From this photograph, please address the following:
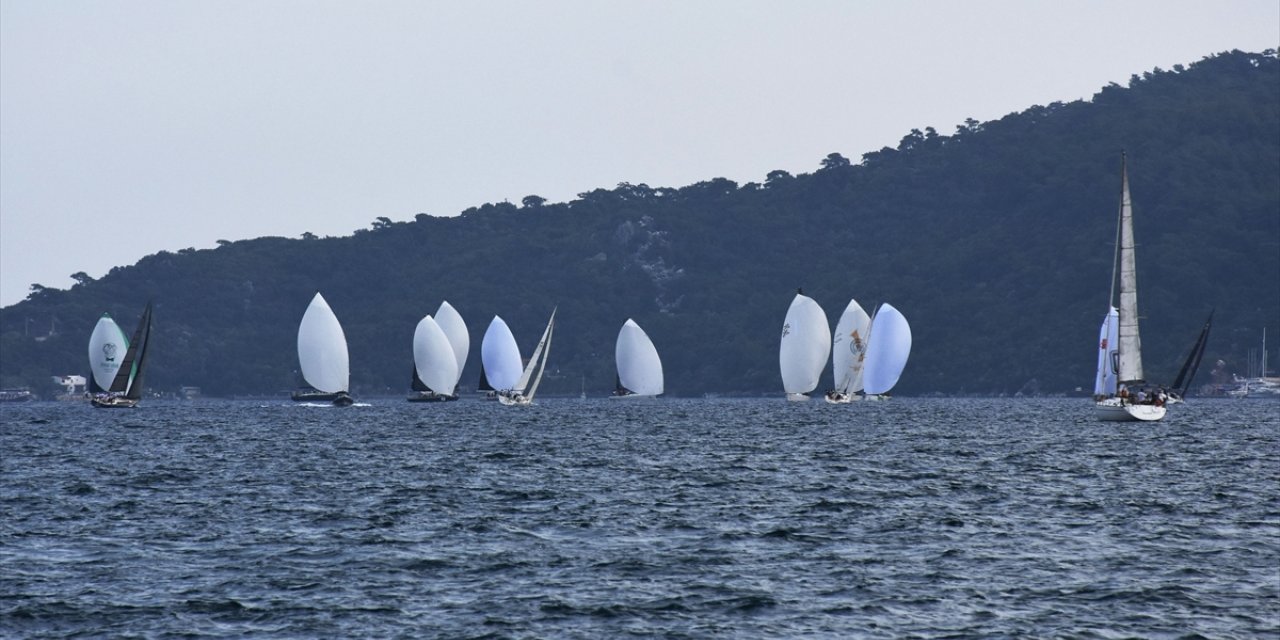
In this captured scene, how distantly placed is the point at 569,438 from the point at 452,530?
A: 41.1 metres

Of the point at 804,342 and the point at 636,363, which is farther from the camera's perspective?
the point at 636,363

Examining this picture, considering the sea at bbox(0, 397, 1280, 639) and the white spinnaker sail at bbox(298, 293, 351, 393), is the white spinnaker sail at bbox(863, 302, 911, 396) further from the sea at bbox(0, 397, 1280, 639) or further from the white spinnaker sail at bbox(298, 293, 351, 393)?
the sea at bbox(0, 397, 1280, 639)

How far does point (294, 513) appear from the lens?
3750cm

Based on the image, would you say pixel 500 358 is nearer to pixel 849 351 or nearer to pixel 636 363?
pixel 636 363

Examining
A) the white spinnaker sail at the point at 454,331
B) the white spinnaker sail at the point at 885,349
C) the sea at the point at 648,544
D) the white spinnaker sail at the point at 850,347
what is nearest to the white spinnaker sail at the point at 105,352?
the white spinnaker sail at the point at 454,331

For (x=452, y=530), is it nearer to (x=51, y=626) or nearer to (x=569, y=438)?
(x=51, y=626)

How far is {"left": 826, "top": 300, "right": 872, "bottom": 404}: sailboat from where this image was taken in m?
127

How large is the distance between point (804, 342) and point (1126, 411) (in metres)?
54.4

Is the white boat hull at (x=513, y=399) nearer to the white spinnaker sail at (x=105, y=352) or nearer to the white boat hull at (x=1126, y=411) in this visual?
the white spinnaker sail at (x=105, y=352)

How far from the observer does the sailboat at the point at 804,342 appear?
431 feet

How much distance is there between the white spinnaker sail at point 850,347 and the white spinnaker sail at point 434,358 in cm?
3365

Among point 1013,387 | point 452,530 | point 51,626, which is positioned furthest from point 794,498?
point 1013,387

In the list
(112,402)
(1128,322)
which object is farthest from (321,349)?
(1128,322)

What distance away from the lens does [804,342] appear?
13162 centimetres
